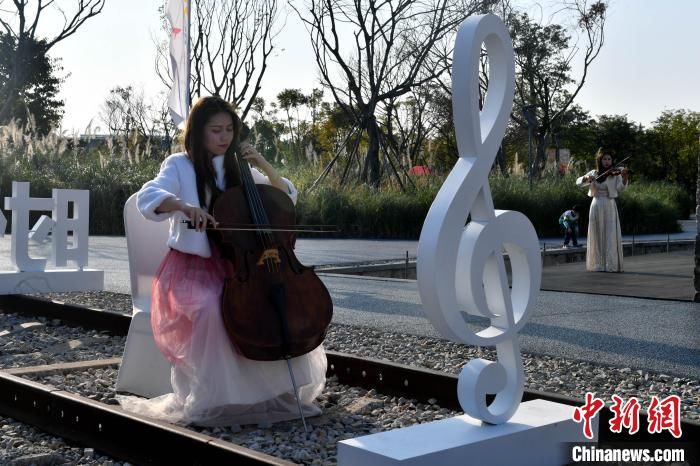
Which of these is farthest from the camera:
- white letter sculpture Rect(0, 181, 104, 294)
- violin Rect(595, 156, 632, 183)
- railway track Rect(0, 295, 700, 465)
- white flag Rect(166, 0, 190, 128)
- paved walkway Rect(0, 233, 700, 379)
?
violin Rect(595, 156, 632, 183)

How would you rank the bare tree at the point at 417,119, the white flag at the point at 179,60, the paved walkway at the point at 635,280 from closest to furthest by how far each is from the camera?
1. the white flag at the point at 179,60
2. the paved walkway at the point at 635,280
3. the bare tree at the point at 417,119

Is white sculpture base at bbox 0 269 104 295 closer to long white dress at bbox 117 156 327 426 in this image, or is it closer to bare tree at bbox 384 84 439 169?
long white dress at bbox 117 156 327 426

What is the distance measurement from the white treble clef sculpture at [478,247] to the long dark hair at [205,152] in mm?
1323

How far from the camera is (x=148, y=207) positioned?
12.1ft

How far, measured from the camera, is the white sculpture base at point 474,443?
8.64 feet

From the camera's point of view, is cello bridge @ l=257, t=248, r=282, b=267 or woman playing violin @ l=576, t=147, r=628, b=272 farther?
woman playing violin @ l=576, t=147, r=628, b=272

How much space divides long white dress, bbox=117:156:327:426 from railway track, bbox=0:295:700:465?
0.99ft

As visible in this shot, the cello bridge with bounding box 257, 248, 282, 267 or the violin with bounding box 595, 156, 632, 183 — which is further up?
the violin with bounding box 595, 156, 632, 183

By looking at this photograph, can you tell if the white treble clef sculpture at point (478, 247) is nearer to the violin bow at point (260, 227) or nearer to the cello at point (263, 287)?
the violin bow at point (260, 227)

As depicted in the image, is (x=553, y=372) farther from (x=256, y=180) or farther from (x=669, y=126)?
(x=669, y=126)

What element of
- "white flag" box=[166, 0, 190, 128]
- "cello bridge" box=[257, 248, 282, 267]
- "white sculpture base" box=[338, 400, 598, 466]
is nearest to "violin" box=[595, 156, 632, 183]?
"white flag" box=[166, 0, 190, 128]

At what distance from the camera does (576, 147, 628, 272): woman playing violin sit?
1099 cm

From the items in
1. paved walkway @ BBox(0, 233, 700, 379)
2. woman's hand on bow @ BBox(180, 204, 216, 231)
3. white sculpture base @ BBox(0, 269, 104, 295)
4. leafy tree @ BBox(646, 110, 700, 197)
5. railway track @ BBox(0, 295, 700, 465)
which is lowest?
railway track @ BBox(0, 295, 700, 465)

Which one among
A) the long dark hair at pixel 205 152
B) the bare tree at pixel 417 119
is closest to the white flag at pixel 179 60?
the long dark hair at pixel 205 152
